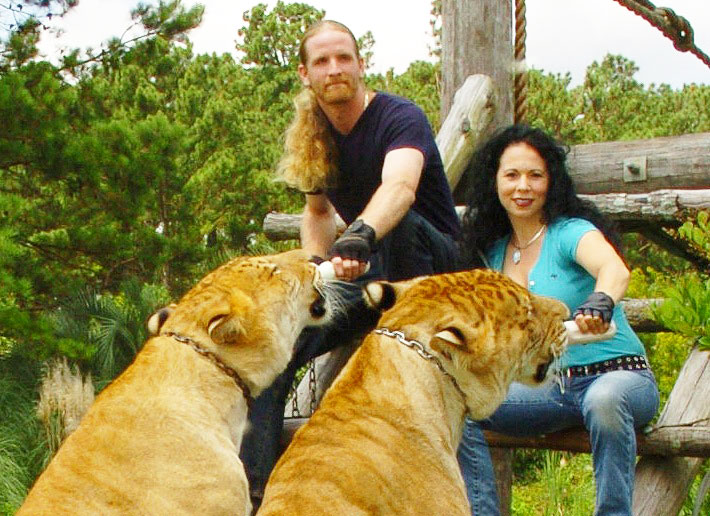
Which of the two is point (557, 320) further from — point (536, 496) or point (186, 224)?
point (186, 224)

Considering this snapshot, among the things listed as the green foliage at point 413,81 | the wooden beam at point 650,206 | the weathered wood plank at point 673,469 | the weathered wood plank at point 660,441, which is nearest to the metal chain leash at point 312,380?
the weathered wood plank at point 660,441

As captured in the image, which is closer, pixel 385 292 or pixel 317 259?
pixel 385 292

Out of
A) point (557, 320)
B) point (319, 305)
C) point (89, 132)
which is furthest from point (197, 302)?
point (89, 132)

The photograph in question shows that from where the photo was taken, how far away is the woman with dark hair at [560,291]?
158 inches

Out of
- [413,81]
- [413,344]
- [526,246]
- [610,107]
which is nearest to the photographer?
[413,344]

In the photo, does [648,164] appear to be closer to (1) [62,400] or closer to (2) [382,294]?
(2) [382,294]

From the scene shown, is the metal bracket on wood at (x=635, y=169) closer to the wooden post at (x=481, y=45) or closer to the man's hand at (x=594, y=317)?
the wooden post at (x=481, y=45)

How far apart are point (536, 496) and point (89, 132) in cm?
428

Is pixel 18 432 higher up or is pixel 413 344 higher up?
pixel 413 344

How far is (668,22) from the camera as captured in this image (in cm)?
537

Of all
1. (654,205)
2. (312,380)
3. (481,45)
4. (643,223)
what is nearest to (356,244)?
(312,380)

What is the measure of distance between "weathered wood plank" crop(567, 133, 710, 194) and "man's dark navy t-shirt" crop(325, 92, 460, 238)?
147 centimetres

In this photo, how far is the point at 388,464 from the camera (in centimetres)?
307

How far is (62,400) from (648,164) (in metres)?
4.51
